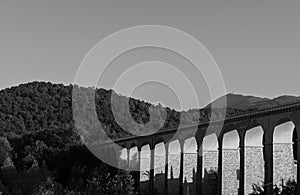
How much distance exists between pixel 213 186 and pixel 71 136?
24.5m

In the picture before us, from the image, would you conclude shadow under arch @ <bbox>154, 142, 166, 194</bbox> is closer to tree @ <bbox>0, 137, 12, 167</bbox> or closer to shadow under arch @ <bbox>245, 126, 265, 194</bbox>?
shadow under arch @ <bbox>245, 126, 265, 194</bbox>

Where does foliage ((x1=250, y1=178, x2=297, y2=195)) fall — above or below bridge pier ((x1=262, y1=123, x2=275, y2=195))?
below

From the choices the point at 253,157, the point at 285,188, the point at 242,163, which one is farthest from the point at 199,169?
the point at 285,188

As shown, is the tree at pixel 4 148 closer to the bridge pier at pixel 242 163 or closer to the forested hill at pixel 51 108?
the forested hill at pixel 51 108

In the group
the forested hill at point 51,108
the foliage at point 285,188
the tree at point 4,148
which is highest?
the forested hill at point 51,108

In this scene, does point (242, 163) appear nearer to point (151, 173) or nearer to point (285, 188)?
point (285, 188)

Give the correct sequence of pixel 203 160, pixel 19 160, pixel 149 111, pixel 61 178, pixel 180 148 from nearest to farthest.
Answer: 1. pixel 203 160
2. pixel 180 148
3. pixel 61 178
4. pixel 19 160
5. pixel 149 111

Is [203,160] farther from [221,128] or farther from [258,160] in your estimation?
[258,160]

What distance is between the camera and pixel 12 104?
69.8 meters

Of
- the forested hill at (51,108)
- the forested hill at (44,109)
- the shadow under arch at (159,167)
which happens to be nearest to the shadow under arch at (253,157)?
the shadow under arch at (159,167)

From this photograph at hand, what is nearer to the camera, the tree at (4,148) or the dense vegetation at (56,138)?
the dense vegetation at (56,138)

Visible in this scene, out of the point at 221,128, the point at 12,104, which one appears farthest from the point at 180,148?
the point at 12,104

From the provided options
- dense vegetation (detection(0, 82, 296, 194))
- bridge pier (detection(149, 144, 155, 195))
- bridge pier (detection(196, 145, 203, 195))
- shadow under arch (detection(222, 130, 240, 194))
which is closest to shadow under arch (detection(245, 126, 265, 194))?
shadow under arch (detection(222, 130, 240, 194))

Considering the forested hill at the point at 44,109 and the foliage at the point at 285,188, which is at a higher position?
the forested hill at the point at 44,109
